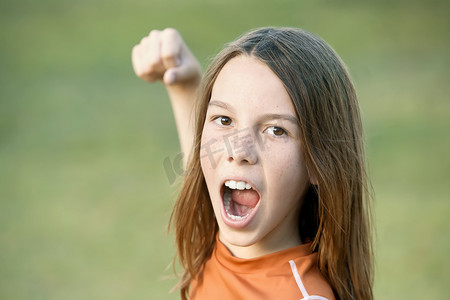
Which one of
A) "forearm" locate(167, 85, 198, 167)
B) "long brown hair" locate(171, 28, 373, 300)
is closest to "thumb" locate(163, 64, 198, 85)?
"forearm" locate(167, 85, 198, 167)

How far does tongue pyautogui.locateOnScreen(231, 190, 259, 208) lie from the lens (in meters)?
1.87

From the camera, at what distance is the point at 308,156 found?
1858mm

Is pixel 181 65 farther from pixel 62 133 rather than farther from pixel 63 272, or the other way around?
pixel 62 133

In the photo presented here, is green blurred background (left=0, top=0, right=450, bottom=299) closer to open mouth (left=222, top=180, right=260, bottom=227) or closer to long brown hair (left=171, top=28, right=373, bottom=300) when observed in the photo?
long brown hair (left=171, top=28, right=373, bottom=300)

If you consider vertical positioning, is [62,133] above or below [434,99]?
above

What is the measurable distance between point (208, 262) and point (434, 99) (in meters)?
5.57

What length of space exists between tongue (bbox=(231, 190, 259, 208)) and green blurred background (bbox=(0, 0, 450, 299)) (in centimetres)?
47

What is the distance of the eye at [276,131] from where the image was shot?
5.94 feet

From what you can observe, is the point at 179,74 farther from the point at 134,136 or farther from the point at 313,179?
the point at 134,136

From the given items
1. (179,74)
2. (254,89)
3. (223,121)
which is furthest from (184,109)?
→ (254,89)

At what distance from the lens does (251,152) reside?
1780mm

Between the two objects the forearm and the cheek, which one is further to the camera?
the forearm

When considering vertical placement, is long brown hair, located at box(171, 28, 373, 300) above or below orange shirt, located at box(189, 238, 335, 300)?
above

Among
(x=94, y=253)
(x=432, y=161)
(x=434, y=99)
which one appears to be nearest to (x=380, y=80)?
(x=434, y=99)
